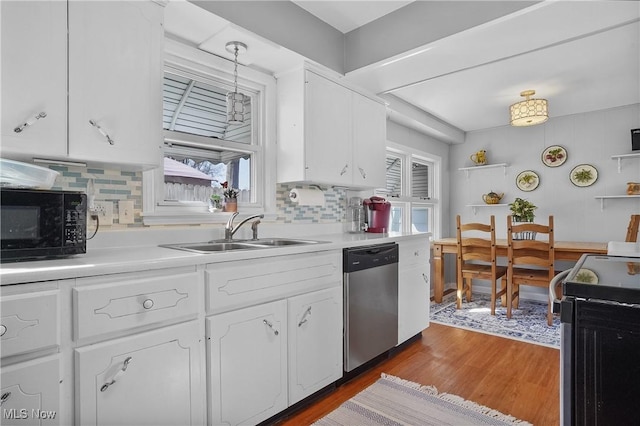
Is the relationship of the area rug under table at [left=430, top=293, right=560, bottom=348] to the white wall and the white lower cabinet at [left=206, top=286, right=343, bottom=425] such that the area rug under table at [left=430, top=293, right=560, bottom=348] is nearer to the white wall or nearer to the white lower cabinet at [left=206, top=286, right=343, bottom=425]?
the white wall

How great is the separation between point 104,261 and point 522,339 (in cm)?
322

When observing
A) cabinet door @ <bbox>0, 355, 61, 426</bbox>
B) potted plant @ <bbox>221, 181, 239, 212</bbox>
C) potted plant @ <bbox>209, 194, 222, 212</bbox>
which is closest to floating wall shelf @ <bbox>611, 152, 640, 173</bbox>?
potted plant @ <bbox>221, 181, 239, 212</bbox>

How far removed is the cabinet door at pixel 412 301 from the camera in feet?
8.91

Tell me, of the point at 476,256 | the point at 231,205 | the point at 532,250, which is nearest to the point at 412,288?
the point at 476,256

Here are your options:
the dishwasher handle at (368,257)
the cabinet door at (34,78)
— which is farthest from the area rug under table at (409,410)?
the cabinet door at (34,78)

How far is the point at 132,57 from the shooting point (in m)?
1.59

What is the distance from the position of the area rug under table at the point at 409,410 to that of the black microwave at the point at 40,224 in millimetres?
1448

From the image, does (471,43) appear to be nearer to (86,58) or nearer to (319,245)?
(319,245)

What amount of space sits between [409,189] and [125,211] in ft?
11.0

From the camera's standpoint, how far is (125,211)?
6.01 ft

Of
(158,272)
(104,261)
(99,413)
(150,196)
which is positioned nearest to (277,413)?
(99,413)

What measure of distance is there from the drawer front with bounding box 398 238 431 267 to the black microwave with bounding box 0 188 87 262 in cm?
206

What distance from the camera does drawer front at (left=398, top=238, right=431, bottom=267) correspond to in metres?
2.73

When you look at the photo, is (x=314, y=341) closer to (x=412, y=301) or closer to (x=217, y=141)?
(x=412, y=301)
